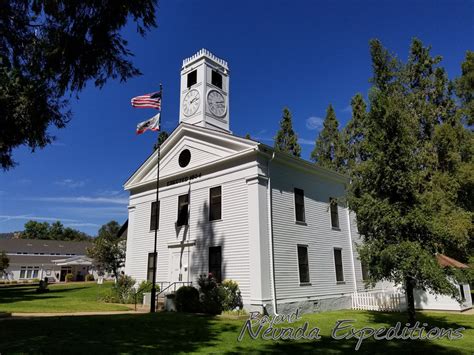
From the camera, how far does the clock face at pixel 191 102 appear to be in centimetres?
2183

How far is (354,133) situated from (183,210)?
21.6 m

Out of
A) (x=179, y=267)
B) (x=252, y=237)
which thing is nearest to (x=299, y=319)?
(x=252, y=237)

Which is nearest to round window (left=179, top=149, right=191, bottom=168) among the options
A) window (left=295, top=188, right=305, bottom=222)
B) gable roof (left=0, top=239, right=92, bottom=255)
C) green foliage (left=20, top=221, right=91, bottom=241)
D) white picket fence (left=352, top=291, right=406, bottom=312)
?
window (left=295, top=188, right=305, bottom=222)

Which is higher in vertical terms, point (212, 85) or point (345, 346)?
point (212, 85)

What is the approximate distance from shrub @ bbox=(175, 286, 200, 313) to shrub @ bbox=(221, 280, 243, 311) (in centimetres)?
144

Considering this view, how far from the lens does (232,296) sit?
49.2ft

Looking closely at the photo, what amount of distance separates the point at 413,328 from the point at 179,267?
11.3 metres

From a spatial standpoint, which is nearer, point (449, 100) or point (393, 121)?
point (393, 121)

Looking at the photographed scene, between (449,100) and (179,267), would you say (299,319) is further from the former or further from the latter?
(449,100)

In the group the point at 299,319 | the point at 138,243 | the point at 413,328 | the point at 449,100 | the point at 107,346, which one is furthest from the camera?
the point at 449,100

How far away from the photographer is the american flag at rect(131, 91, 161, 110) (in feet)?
60.2

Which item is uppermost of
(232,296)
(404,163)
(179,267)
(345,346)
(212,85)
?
(212,85)

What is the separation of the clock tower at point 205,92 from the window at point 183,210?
481cm

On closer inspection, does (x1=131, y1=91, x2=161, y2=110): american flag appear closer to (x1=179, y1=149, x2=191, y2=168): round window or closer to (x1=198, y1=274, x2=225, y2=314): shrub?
(x1=179, y1=149, x2=191, y2=168): round window
